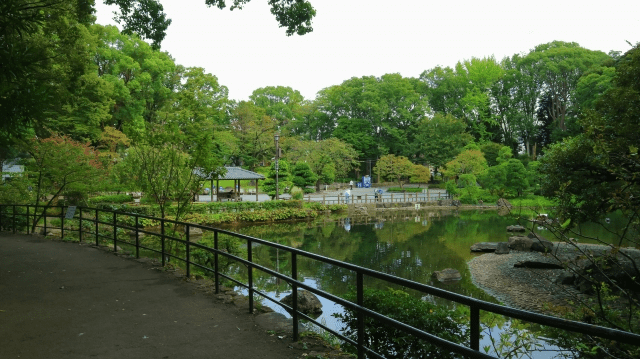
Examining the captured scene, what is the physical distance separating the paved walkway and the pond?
4601 mm

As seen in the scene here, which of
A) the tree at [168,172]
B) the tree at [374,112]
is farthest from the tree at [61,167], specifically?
the tree at [374,112]

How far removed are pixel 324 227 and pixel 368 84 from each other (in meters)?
36.1

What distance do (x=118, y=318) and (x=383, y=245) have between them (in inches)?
659

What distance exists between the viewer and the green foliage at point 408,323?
5375mm

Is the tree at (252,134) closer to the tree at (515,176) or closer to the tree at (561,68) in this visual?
the tree at (515,176)

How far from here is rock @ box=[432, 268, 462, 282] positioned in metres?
14.1

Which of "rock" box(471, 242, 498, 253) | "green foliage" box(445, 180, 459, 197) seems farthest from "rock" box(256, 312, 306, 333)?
"green foliage" box(445, 180, 459, 197)

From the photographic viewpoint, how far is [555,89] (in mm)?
51594

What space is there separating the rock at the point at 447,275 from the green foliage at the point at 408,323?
7926 mm

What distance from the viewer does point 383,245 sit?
2070 cm

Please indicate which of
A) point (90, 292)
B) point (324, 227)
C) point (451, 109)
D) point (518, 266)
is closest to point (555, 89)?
point (451, 109)

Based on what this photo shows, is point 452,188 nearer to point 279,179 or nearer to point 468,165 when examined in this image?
point 468,165

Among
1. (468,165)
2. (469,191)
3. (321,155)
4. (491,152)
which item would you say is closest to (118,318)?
(469,191)

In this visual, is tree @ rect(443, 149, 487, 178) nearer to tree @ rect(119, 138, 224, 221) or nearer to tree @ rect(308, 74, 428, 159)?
tree @ rect(308, 74, 428, 159)
